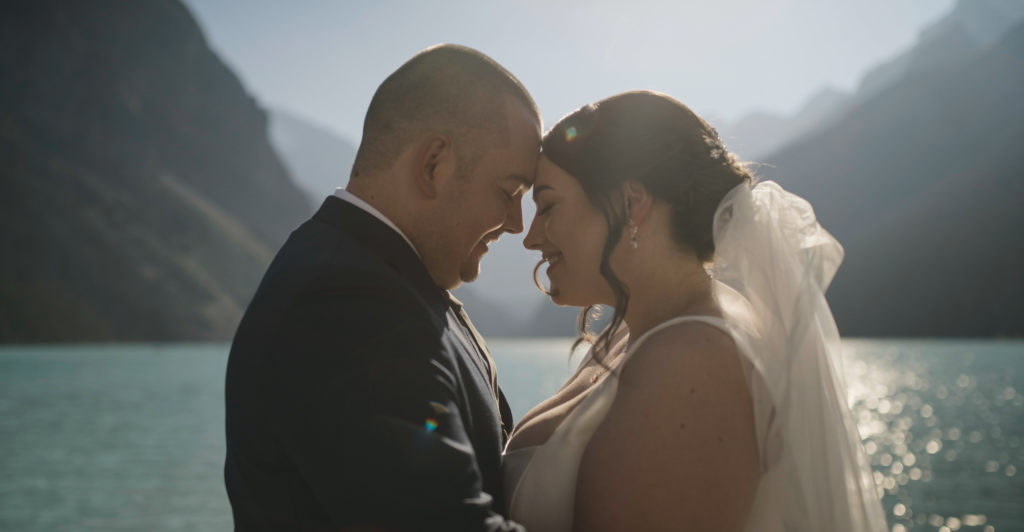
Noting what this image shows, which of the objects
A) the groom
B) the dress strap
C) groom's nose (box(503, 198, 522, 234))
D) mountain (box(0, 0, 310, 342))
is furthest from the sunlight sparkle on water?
mountain (box(0, 0, 310, 342))

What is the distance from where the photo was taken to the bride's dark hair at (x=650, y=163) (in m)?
3.54

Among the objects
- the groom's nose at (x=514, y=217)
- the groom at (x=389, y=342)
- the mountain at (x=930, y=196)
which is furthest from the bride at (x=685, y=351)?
the mountain at (x=930, y=196)

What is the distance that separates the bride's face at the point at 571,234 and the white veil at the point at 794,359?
588mm

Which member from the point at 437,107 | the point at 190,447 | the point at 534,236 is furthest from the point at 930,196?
the point at 437,107

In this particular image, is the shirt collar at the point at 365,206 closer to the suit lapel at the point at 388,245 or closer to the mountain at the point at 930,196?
the suit lapel at the point at 388,245

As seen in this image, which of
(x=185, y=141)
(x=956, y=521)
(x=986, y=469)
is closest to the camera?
(x=956, y=521)

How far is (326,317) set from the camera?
2.62 meters

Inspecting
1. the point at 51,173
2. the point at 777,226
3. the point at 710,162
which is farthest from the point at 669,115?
the point at 51,173

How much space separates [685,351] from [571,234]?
0.99 m

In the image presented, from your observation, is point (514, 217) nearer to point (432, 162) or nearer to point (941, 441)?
point (432, 162)

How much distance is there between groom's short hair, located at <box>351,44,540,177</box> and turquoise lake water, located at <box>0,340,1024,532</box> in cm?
1002

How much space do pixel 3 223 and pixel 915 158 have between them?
174m

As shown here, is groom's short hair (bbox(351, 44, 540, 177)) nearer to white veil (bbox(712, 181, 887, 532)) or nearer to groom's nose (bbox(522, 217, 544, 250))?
groom's nose (bbox(522, 217, 544, 250))

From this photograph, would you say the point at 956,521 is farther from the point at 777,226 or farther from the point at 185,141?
the point at 185,141
